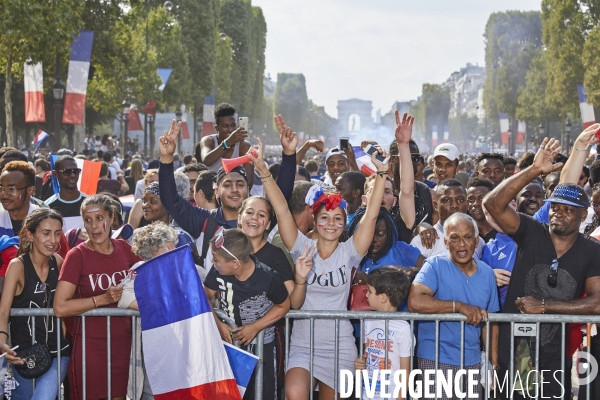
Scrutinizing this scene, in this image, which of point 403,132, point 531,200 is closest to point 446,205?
point 403,132

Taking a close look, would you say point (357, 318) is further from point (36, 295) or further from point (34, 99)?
point (34, 99)

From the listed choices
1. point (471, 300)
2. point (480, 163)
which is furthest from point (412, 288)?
point (480, 163)

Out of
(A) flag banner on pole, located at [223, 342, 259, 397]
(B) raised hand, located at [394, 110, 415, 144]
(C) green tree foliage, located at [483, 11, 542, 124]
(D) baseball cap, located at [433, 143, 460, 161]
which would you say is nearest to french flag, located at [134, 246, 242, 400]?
(A) flag banner on pole, located at [223, 342, 259, 397]

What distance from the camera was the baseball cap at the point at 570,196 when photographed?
5121 mm

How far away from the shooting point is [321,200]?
549 centimetres

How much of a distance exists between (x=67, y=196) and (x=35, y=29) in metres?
11.8

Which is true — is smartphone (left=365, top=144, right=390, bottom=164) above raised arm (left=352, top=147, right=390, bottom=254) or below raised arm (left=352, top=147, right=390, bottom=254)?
above

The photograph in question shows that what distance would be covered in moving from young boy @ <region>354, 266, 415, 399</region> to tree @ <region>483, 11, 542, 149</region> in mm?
62281

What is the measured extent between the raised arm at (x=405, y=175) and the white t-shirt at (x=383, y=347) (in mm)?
1409

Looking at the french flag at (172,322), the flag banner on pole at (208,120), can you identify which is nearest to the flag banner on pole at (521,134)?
the flag banner on pole at (208,120)

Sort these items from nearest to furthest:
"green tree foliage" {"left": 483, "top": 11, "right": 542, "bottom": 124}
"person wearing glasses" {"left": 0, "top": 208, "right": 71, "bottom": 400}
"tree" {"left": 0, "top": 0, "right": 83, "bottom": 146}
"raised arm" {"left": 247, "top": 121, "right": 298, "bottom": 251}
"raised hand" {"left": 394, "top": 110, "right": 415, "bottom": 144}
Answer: "person wearing glasses" {"left": 0, "top": 208, "right": 71, "bottom": 400} → "raised arm" {"left": 247, "top": 121, "right": 298, "bottom": 251} → "raised hand" {"left": 394, "top": 110, "right": 415, "bottom": 144} → "tree" {"left": 0, "top": 0, "right": 83, "bottom": 146} → "green tree foliage" {"left": 483, "top": 11, "right": 542, "bottom": 124}

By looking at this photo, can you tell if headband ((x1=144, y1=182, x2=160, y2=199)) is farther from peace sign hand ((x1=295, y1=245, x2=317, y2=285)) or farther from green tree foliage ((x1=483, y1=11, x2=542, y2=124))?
green tree foliage ((x1=483, y1=11, x2=542, y2=124))

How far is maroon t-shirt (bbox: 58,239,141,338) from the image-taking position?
5.22 meters

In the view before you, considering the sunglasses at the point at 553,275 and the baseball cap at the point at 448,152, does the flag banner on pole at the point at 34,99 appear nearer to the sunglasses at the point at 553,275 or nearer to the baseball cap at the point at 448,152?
the baseball cap at the point at 448,152
